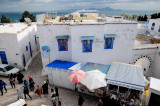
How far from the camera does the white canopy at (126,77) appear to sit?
29.1 ft

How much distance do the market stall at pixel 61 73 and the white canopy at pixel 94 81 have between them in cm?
231

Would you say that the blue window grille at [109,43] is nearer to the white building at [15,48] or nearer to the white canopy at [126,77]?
the white canopy at [126,77]

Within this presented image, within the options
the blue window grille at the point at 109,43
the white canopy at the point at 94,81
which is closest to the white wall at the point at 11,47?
the white canopy at the point at 94,81

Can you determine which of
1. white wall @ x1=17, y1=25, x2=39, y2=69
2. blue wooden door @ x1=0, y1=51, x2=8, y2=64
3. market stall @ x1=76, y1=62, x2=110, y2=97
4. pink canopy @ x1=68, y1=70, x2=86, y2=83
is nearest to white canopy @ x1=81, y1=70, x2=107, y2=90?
market stall @ x1=76, y1=62, x2=110, y2=97

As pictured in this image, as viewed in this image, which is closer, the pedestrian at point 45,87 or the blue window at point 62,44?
the pedestrian at point 45,87

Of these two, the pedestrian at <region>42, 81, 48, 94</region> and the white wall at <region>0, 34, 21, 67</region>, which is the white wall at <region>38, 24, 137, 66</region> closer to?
the white wall at <region>0, 34, 21, 67</region>

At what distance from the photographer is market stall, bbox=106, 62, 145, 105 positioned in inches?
351

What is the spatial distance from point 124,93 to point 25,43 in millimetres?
13876

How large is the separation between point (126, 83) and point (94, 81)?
2.35 meters

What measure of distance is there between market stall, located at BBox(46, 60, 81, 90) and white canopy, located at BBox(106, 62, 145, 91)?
3593 mm

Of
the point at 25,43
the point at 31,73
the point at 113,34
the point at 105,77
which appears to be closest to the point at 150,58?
the point at 113,34

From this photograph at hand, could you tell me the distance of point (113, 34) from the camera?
1285cm

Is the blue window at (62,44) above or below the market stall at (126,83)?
above

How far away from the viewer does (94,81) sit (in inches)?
362
